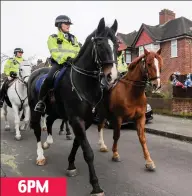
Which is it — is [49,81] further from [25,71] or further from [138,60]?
[25,71]

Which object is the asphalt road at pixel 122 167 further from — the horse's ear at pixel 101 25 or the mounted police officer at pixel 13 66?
the horse's ear at pixel 101 25

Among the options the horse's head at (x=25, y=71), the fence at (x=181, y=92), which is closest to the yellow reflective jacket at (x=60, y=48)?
the horse's head at (x=25, y=71)

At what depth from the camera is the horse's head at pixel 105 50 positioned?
12.8 ft

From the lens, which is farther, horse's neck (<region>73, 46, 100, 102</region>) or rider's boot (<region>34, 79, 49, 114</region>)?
rider's boot (<region>34, 79, 49, 114</region>)

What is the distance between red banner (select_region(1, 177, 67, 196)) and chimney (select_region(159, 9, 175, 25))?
26.2m

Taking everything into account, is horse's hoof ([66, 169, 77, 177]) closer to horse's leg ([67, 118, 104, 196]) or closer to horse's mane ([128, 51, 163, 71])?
horse's leg ([67, 118, 104, 196])

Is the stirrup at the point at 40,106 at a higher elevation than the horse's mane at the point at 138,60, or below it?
below

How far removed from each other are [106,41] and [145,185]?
2502mm

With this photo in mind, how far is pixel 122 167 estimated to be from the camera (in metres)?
5.60

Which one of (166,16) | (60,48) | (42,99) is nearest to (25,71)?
(42,99)

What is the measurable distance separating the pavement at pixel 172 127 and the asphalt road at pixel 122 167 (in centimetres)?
34

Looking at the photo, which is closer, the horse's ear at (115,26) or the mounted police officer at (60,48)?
the horse's ear at (115,26)

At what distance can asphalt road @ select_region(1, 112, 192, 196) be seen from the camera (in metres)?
4.46

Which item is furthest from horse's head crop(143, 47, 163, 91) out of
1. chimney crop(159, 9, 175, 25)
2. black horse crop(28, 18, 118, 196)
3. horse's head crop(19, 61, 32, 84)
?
chimney crop(159, 9, 175, 25)
